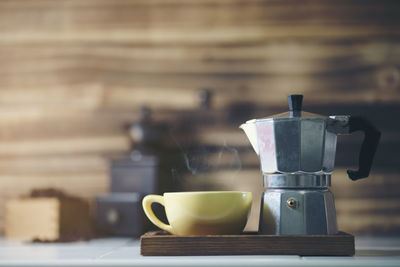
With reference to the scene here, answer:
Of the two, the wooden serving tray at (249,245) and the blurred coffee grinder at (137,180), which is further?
the blurred coffee grinder at (137,180)

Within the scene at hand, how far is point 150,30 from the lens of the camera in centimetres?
163

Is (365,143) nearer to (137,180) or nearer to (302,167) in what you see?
(302,167)

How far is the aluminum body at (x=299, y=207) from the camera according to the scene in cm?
98

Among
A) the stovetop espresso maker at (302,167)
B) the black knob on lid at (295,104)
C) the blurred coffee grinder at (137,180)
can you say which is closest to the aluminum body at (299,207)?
the stovetop espresso maker at (302,167)

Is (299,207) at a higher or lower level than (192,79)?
lower

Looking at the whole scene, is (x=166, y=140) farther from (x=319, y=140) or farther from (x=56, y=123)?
(x=319, y=140)

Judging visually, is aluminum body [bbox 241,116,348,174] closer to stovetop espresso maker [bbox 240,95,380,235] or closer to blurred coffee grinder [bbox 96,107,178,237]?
stovetop espresso maker [bbox 240,95,380,235]

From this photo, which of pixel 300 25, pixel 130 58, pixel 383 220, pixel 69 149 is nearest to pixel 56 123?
pixel 69 149

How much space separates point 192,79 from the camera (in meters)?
1.60

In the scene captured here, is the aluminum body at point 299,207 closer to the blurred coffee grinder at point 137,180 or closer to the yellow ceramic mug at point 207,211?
the yellow ceramic mug at point 207,211

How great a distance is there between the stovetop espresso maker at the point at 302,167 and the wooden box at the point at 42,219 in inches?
22.4

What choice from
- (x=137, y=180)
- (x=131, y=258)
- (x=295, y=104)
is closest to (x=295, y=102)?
(x=295, y=104)

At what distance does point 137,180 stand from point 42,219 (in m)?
0.27

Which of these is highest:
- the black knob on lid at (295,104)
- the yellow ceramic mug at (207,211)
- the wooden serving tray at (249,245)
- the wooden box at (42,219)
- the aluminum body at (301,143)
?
the black knob on lid at (295,104)
